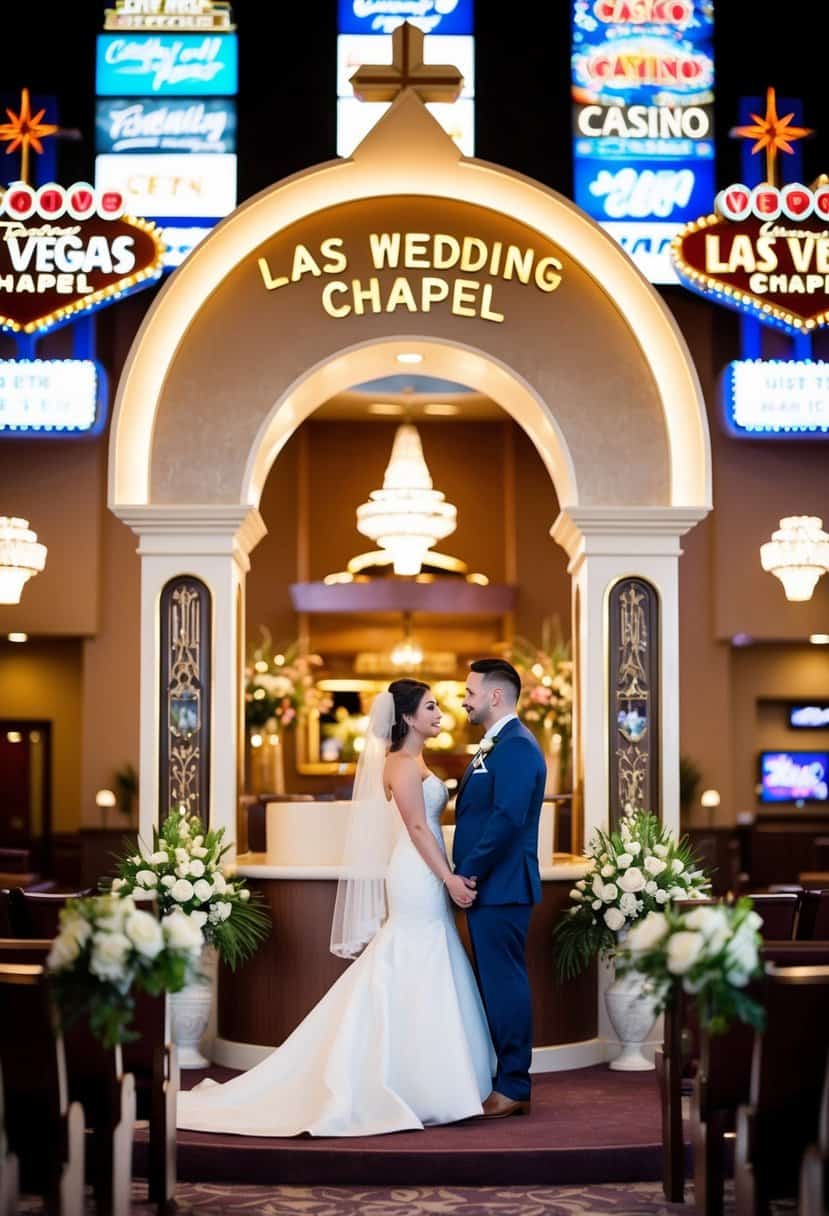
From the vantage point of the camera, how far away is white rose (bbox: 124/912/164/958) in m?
5.38

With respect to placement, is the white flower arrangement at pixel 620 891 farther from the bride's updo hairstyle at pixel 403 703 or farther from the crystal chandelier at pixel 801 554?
the crystal chandelier at pixel 801 554

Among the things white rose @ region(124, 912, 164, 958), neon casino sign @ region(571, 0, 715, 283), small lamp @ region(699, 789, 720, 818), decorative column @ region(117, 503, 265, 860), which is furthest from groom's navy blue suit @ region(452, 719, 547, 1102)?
neon casino sign @ region(571, 0, 715, 283)

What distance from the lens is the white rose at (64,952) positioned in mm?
5355

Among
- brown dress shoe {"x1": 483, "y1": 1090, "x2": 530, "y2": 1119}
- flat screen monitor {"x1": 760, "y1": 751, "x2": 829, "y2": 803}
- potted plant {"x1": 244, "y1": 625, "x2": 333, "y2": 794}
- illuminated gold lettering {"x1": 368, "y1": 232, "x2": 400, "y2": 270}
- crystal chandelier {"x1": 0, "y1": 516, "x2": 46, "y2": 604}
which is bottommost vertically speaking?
brown dress shoe {"x1": 483, "y1": 1090, "x2": 530, "y2": 1119}

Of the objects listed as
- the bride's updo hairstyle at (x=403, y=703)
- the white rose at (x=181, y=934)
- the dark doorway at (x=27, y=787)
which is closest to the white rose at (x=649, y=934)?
the white rose at (x=181, y=934)

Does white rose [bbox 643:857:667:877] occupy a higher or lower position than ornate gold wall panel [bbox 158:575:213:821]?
lower

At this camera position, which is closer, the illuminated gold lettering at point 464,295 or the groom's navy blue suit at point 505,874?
the groom's navy blue suit at point 505,874

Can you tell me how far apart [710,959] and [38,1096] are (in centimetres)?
223

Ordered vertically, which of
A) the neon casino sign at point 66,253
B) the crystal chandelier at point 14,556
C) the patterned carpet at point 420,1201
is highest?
the neon casino sign at point 66,253

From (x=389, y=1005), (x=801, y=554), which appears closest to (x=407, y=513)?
(x=801, y=554)

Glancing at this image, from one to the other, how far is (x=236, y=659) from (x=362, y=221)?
2.69 meters

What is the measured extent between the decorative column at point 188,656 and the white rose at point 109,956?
4049 millimetres

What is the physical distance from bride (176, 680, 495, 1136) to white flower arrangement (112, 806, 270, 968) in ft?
2.43

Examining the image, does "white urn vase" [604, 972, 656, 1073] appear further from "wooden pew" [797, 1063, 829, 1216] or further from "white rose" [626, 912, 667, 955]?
"wooden pew" [797, 1063, 829, 1216]
